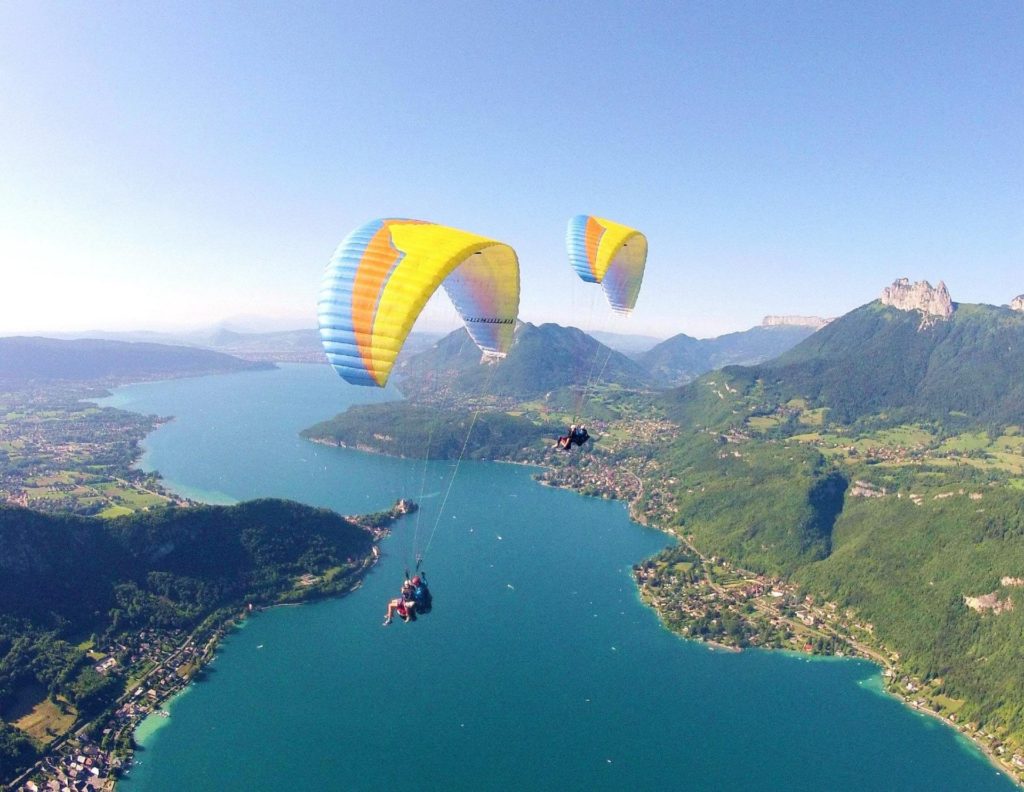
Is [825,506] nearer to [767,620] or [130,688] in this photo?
[767,620]

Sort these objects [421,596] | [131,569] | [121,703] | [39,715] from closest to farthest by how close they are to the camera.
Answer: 1. [421,596]
2. [39,715]
3. [121,703]
4. [131,569]

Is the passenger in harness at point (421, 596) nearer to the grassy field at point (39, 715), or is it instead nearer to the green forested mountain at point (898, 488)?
the grassy field at point (39, 715)

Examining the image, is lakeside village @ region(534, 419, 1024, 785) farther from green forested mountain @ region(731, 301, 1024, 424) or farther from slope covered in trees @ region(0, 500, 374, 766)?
green forested mountain @ region(731, 301, 1024, 424)

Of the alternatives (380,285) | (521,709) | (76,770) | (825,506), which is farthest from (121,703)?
(825,506)

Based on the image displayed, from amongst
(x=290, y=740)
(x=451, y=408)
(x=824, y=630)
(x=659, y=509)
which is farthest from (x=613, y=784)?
(x=451, y=408)

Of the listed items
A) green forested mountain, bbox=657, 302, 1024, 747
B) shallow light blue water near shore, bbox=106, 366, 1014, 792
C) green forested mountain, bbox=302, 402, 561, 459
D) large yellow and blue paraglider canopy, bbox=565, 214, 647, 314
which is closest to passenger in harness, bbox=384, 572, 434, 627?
large yellow and blue paraglider canopy, bbox=565, 214, 647, 314

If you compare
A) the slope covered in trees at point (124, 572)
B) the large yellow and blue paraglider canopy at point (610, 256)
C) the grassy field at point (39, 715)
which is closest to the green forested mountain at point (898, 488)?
the large yellow and blue paraglider canopy at point (610, 256)

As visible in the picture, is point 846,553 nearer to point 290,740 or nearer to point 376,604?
point 376,604
